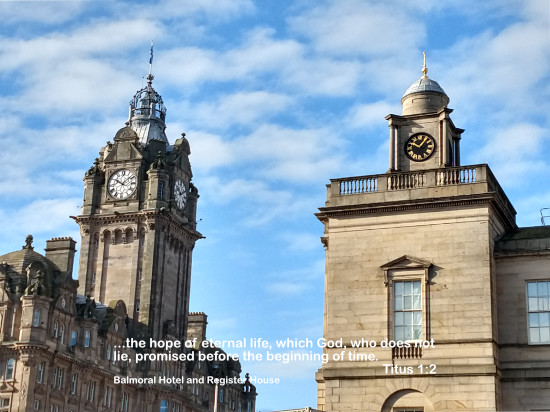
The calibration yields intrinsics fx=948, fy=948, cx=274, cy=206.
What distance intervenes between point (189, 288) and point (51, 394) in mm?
34472

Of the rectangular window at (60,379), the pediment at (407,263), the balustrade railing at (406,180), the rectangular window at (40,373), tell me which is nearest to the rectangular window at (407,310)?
the pediment at (407,263)

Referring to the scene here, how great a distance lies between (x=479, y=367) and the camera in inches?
1476

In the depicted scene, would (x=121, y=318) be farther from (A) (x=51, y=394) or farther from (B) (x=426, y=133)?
(B) (x=426, y=133)

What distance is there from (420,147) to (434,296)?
27.5 feet

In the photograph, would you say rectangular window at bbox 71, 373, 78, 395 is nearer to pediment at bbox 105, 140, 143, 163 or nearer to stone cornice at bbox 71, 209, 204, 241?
stone cornice at bbox 71, 209, 204, 241

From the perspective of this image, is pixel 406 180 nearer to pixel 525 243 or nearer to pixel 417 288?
pixel 417 288

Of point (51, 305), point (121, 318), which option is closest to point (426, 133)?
point (51, 305)

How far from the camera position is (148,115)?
389 feet

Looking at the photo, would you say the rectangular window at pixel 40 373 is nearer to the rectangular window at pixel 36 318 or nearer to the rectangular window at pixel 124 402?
the rectangular window at pixel 36 318

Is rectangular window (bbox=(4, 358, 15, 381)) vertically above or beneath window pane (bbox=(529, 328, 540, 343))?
above

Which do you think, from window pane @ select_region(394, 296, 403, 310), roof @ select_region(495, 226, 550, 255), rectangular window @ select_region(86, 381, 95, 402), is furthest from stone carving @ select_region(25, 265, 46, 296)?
roof @ select_region(495, 226, 550, 255)

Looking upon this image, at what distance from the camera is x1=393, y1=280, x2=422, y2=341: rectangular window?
130 feet

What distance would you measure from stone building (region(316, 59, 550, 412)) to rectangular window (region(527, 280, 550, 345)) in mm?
41

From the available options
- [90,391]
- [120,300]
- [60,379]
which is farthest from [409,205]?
[120,300]
